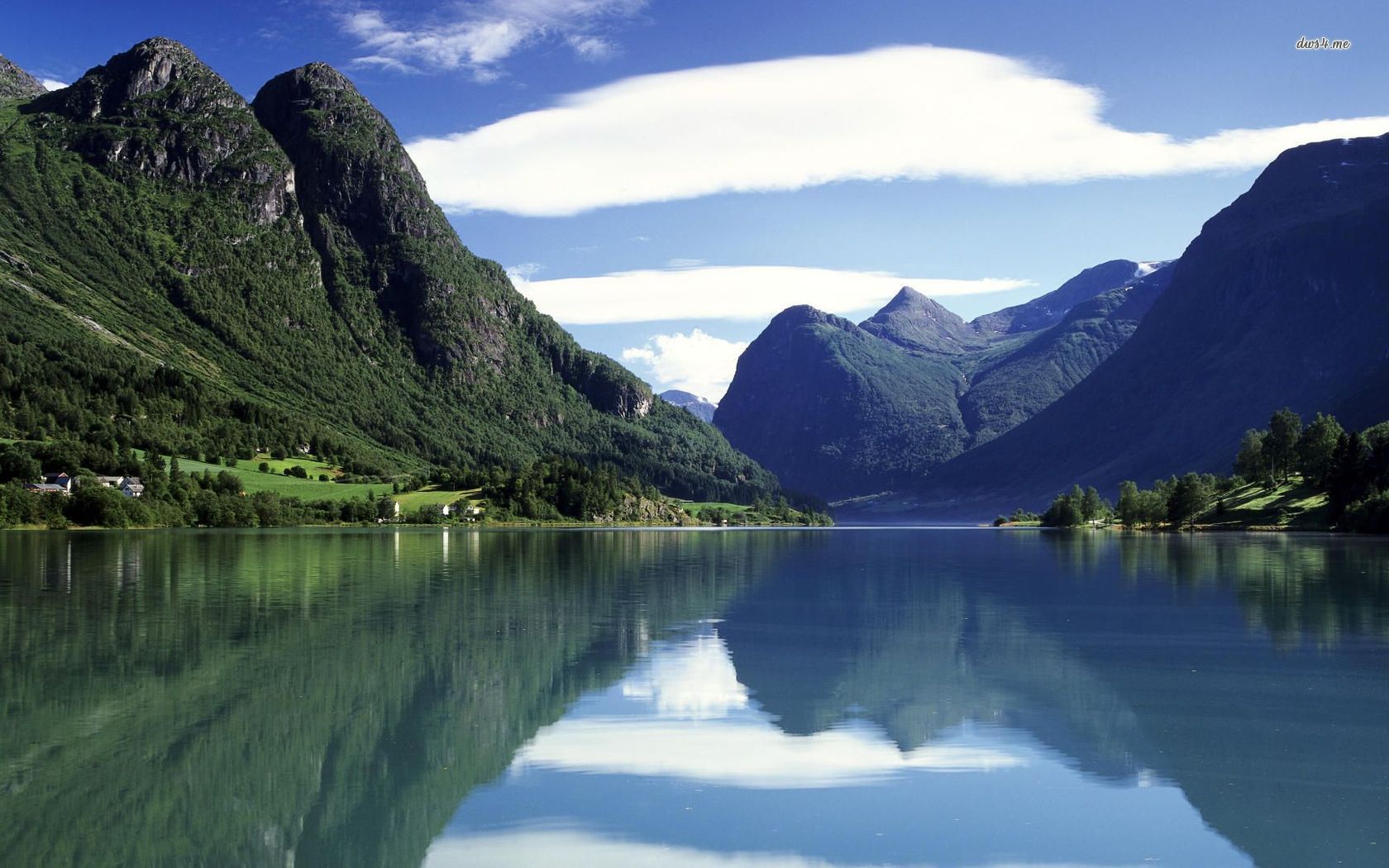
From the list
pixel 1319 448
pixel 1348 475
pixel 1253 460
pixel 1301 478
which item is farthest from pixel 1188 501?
pixel 1348 475

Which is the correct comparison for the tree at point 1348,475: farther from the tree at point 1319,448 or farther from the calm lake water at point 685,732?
the calm lake water at point 685,732

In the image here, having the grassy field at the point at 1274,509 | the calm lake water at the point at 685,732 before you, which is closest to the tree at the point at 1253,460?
the grassy field at the point at 1274,509

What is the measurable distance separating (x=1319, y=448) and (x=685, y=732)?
150m

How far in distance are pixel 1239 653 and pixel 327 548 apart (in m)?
77.8

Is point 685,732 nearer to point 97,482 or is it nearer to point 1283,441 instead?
point 97,482

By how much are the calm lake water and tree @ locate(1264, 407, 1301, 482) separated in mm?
120755

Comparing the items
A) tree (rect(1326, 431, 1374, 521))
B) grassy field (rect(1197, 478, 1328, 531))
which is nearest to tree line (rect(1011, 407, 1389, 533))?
tree (rect(1326, 431, 1374, 521))

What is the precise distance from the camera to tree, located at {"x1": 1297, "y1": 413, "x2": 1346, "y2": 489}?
146250mm

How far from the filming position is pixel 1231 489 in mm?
172250

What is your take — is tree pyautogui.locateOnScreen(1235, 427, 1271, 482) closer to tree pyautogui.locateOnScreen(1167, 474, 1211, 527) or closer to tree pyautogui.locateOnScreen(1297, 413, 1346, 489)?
tree pyautogui.locateOnScreen(1167, 474, 1211, 527)

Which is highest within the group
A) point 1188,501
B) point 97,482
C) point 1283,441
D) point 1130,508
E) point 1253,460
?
point 1283,441

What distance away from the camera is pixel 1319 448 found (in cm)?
14700

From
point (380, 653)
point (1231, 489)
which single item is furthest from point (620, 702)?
point (1231, 489)

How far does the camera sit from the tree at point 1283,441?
154250mm
